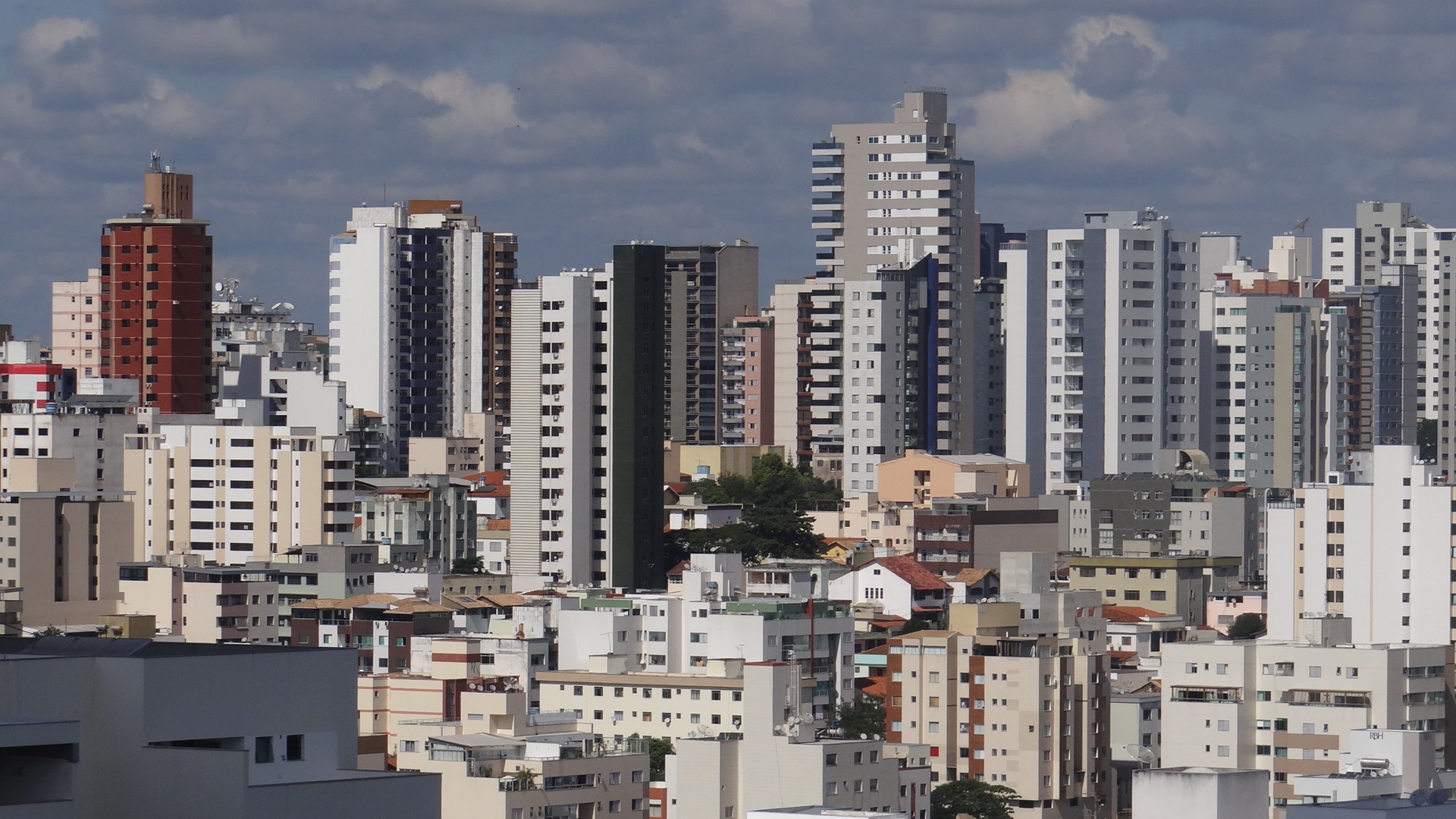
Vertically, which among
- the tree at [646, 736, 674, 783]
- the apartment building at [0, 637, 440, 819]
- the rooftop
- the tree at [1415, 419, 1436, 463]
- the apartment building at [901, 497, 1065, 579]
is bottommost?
the tree at [646, 736, 674, 783]

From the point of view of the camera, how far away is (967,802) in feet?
168

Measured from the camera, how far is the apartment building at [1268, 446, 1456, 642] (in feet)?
204

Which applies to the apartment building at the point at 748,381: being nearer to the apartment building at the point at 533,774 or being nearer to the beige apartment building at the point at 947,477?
the beige apartment building at the point at 947,477

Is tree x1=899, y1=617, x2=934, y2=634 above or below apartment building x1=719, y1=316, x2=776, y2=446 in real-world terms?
below

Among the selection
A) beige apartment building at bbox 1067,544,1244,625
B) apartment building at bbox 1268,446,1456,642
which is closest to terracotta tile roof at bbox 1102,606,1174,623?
beige apartment building at bbox 1067,544,1244,625

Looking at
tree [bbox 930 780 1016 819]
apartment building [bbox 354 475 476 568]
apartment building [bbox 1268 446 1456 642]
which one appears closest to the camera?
tree [bbox 930 780 1016 819]

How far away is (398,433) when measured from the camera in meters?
115

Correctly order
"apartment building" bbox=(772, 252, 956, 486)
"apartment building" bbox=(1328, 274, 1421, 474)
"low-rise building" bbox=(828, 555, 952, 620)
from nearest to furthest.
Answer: "low-rise building" bbox=(828, 555, 952, 620)
"apartment building" bbox=(772, 252, 956, 486)
"apartment building" bbox=(1328, 274, 1421, 474)

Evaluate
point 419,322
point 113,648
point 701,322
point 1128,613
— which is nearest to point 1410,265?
point 701,322

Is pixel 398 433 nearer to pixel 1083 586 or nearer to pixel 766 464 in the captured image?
pixel 766 464

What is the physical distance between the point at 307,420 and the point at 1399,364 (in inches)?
2133

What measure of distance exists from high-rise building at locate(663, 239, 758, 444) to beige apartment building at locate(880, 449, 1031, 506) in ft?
63.8

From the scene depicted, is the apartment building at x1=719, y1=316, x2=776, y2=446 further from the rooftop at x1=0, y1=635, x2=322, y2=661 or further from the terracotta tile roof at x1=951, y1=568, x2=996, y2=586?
the rooftop at x1=0, y1=635, x2=322, y2=661

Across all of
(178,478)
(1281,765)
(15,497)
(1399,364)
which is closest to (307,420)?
(178,478)
